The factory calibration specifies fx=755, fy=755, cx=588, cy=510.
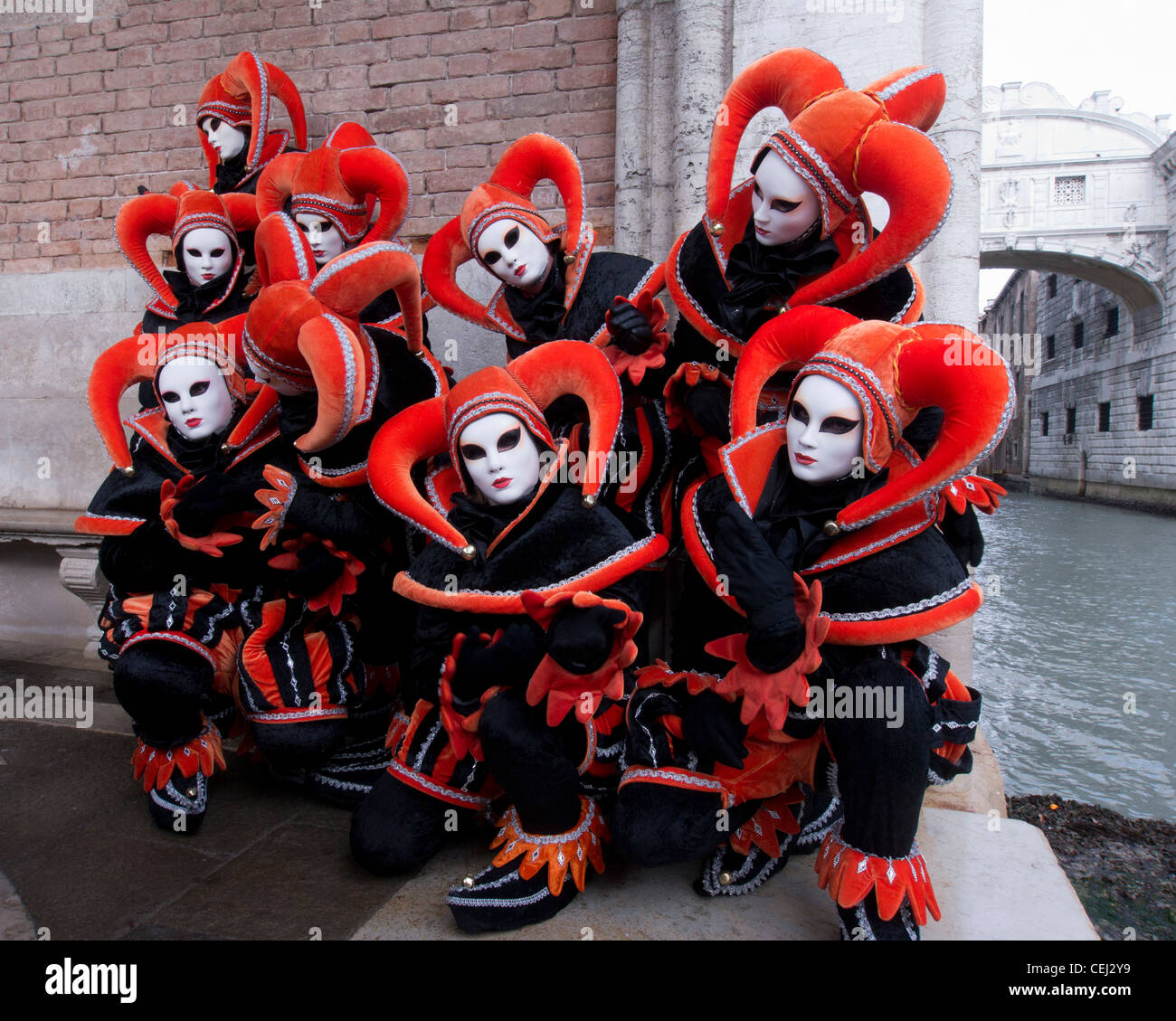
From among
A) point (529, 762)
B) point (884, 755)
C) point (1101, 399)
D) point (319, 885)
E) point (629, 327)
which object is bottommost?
point (319, 885)

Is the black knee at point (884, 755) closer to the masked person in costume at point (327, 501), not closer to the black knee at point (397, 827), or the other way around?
the black knee at point (397, 827)

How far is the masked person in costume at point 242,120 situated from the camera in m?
3.37

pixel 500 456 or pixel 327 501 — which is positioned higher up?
pixel 500 456

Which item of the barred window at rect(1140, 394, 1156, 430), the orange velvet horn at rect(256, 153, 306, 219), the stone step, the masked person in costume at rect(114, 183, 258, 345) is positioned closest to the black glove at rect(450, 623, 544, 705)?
the stone step

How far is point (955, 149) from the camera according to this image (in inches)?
106

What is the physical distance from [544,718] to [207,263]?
2.34 m

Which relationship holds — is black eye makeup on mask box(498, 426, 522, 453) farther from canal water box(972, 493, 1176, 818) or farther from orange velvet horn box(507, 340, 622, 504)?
canal water box(972, 493, 1176, 818)

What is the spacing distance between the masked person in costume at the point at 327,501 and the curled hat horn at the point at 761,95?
0.94 metres

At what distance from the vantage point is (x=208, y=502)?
2406 millimetres

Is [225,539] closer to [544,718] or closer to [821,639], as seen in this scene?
[544,718]

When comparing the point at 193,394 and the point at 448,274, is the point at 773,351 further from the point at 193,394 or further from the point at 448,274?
the point at 193,394

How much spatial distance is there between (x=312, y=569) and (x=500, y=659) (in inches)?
31.2

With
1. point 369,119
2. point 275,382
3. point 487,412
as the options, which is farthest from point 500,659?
point 369,119
